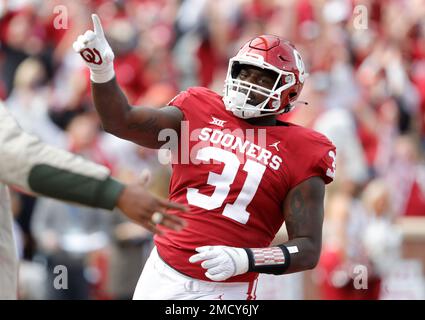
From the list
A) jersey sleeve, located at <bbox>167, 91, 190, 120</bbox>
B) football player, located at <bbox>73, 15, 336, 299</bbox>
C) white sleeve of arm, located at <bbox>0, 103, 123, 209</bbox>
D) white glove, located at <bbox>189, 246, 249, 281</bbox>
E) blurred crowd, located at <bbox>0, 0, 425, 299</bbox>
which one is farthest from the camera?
blurred crowd, located at <bbox>0, 0, 425, 299</bbox>

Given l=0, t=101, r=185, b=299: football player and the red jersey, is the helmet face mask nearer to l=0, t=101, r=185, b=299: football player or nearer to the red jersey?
the red jersey

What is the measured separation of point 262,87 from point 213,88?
19.2 feet

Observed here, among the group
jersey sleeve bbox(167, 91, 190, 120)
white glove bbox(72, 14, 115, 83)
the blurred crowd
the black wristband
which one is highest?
A: white glove bbox(72, 14, 115, 83)

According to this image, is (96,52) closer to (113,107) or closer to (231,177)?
(113,107)

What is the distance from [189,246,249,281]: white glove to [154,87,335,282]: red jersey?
290 millimetres

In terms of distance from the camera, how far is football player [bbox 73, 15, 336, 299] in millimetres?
4871

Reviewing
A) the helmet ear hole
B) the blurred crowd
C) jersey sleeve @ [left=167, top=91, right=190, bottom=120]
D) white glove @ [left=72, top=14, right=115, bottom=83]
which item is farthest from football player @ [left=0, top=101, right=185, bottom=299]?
the blurred crowd

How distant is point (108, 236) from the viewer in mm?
9062

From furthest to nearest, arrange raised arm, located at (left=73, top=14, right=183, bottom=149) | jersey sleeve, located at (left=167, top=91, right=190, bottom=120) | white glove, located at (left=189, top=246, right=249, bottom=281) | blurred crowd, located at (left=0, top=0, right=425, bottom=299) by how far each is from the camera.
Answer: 1. blurred crowd, located at (left=0, top=0, right=425, bottom=299)
2. jersey sleeve, located at (left=167, top=91, right=190, bottom=120)
3. raised arm, located at (left=73, top=14, right=183, bottom=149)
4. white glove, located at (left=189, top=246, right=249, bottom=281)

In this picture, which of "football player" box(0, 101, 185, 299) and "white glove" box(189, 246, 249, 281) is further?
"white glove" box(189, 246, 249, 281)

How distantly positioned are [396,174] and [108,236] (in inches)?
120

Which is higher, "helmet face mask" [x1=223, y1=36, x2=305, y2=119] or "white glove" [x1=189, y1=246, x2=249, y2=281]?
"helmet face mask" [x1=223, y1=36, x2=305, y2=119]

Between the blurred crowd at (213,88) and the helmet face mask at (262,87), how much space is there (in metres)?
3.75
